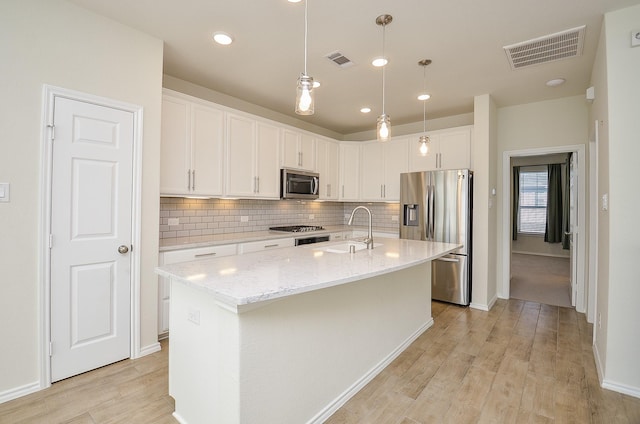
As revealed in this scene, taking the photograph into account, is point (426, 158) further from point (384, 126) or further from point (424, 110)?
point (384, 126)

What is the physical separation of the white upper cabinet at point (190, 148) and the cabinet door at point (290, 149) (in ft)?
3.17

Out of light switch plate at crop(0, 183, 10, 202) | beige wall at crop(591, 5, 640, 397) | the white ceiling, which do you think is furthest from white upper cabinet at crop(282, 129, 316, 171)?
beige wall at crop(591, 5, 640, 397)

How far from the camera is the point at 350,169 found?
5.19 metres

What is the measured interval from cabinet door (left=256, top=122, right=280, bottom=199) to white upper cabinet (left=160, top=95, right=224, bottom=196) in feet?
1.75

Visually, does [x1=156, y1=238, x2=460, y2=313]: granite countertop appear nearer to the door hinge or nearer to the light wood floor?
the light wood floor

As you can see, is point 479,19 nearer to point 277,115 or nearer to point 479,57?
point 479,57

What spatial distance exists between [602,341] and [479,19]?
2619 millimetres

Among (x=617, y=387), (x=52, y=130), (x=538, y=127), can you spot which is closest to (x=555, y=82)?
(x=538, y=127)

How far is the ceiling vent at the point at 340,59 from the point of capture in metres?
2.86

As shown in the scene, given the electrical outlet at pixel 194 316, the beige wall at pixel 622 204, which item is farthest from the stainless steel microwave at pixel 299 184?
the beige wall at pixel 622 204

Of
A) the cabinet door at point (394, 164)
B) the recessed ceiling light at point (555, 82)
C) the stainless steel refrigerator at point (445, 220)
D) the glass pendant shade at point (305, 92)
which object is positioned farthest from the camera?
the cabinet door at point (394, 164)

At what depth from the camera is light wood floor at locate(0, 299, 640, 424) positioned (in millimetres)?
1856

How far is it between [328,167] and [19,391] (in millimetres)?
4087

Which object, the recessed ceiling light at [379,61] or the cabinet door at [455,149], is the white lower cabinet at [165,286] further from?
the cabinet door at [455,149]
